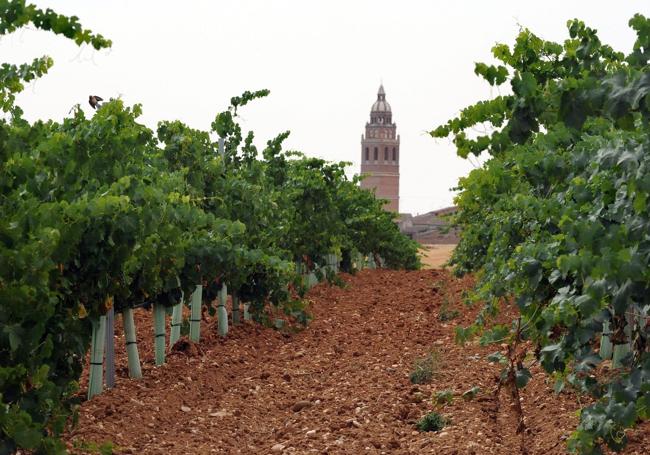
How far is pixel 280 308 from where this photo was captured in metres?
17.2

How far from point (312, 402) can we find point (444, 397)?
1243 mm

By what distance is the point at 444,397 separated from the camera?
9344 millimetres

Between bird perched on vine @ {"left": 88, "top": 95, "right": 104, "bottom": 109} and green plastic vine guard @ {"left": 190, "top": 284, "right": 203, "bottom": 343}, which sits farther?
green plastic vine guard @ {"left": 190, "top": 284, "right": 203, "bottom": 343}

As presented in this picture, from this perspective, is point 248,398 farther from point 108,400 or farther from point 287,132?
point 287,132

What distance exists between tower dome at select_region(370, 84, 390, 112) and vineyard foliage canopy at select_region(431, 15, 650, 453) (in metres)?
Result: 173

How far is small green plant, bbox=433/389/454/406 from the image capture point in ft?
30.5

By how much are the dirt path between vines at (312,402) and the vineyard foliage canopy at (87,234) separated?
0.65 m

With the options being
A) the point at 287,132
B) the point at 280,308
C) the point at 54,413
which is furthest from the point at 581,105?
the point at 287,132

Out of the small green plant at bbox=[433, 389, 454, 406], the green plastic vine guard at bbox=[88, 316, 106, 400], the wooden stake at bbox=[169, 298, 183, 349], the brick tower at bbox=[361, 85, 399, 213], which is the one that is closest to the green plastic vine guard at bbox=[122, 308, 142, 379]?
the green plastic vine guard at bbox=[88, 316, 106, 400]

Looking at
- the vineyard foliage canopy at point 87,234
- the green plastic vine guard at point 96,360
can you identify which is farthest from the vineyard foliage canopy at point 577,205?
the green plastic vine guard at point 96,360

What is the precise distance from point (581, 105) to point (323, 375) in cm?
555

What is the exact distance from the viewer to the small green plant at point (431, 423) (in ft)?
28.4

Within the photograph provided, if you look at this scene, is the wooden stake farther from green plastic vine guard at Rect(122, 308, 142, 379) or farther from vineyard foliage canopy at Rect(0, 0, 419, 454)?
green plastic vine guard at Rect(122, 308, 142, 379)

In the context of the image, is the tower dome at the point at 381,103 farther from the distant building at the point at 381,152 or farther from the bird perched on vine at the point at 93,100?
the bird perched on vine at the point at 93,100
